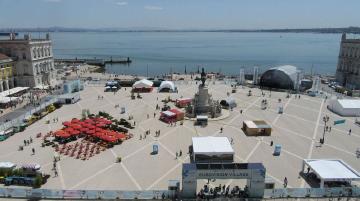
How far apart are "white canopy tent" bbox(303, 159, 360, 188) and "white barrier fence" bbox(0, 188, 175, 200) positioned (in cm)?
1328

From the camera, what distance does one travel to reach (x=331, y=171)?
1102 inches

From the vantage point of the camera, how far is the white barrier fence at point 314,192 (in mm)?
25438

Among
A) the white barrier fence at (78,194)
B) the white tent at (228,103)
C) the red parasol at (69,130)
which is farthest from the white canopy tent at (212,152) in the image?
the white tent at (228,103)

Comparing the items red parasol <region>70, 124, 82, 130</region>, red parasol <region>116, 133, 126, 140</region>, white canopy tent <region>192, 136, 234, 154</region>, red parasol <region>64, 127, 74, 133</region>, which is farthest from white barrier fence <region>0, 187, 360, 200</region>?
red parasol <region>70, 124, 82, 130</region>

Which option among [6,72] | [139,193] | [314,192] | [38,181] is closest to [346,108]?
[314,192]

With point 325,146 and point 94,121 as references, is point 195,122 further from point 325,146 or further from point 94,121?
point 325,146

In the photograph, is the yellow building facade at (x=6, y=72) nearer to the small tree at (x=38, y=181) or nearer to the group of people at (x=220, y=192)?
the small tree at (x=38, y=181)

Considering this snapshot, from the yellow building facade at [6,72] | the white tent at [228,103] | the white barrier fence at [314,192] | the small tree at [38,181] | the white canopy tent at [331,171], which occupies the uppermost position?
the yellow building facade at [6,72]

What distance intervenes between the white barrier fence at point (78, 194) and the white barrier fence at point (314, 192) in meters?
8.55

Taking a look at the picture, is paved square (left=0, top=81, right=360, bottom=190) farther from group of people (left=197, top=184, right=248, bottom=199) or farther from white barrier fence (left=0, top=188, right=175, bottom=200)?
white barrier fence (left=0, top=188, right=175, bottom=200)

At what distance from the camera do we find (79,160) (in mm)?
32562

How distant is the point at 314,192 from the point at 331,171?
11.7ft

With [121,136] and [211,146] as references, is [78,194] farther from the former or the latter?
[211,146]

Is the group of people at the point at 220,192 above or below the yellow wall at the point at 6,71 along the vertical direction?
below
